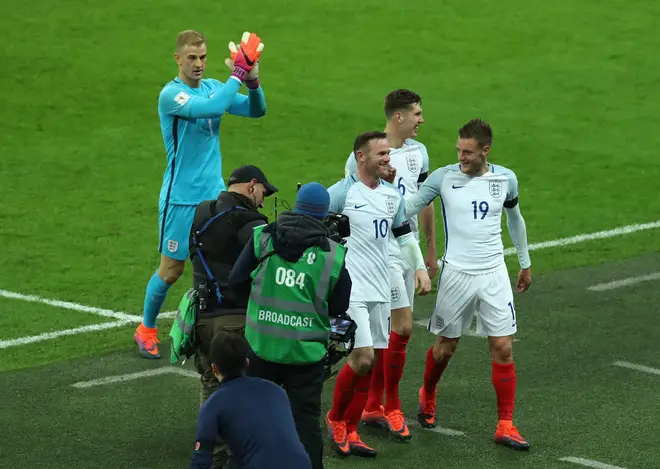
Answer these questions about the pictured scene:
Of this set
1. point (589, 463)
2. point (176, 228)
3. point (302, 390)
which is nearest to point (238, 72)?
point (176, 228)

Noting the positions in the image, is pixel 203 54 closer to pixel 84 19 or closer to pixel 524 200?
pixel 524 200

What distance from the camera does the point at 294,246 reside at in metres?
8.27

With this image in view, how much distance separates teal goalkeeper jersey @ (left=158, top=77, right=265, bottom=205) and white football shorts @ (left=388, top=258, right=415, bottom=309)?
2054 mm

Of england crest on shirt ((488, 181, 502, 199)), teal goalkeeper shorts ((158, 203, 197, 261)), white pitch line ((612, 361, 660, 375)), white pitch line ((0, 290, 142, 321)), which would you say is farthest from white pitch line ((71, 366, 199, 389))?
white pitch line ((612, 361, 660, 375))

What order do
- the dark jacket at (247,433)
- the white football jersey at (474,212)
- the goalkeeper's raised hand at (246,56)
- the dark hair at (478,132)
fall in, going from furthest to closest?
the goalkeeper's raised hand at (246,56) < the white football jersey at (474,212) < the dark hair at (478,132) < the dark jacket at (247,433)

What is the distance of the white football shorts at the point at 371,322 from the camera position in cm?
952

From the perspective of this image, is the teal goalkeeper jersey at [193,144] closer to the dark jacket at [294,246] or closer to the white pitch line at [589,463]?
the dark jacket at [294,246]

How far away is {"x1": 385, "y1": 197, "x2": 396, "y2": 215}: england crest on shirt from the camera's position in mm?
9734

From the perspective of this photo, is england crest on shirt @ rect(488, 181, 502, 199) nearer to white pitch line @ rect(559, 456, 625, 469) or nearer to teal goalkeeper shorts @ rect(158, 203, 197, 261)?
white pitch line @ rect(559, 456, 625, 469)

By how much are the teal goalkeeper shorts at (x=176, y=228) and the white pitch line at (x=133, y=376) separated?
92cm

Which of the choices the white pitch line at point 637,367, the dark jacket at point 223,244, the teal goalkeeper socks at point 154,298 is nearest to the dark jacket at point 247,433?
the dark jacket at point 223,244

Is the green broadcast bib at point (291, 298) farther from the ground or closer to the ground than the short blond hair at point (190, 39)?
closer to the ground

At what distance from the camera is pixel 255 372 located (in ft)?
27.8

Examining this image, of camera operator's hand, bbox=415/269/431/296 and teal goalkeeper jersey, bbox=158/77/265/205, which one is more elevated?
teal goalkeeper jersey, bbox=158/77/265/205
